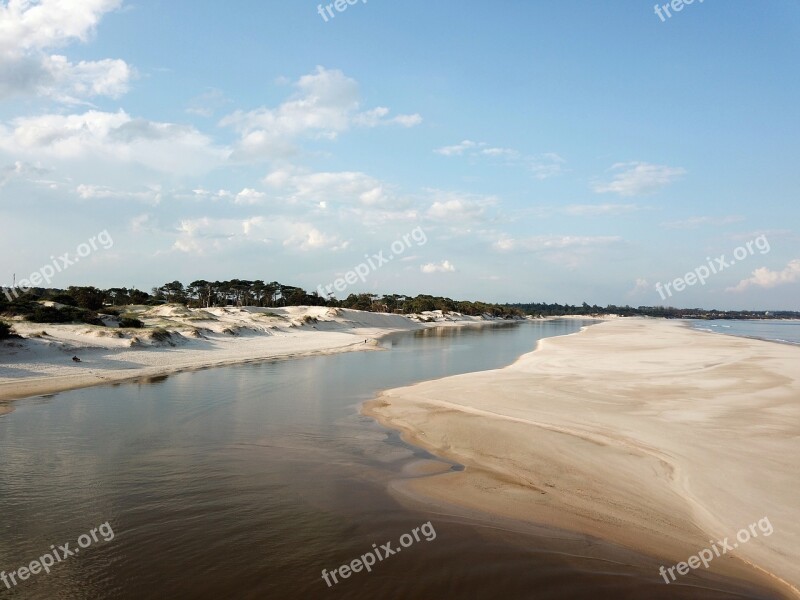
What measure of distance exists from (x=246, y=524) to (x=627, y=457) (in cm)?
889

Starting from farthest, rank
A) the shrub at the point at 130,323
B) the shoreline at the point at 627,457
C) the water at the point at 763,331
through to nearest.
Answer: the water at the point at 763,331 → the shrub at the point at 130,323 → the shoreline at the point at 627,457

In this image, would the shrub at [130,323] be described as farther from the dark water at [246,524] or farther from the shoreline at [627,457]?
the shoreline at [627,457]

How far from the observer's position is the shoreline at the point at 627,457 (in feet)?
26.3

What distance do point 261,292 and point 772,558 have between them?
11526 centimetres

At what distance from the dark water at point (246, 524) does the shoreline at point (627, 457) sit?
0.79m

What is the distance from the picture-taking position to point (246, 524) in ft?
26.8

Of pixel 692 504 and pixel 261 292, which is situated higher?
pixel 261 292

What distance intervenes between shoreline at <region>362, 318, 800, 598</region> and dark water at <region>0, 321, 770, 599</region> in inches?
31.1

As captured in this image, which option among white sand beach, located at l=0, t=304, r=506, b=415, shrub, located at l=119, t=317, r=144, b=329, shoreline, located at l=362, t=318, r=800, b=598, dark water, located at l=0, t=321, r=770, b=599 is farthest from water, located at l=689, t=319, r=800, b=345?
shrub, located at l=119, t=317, r=144, b=329

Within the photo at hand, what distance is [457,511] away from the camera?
8891mm

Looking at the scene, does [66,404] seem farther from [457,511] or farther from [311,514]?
[457,511]

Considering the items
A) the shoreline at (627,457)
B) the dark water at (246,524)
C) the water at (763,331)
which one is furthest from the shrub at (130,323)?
the water at (763,331)

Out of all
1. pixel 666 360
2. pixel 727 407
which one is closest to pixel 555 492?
pixel 727 407

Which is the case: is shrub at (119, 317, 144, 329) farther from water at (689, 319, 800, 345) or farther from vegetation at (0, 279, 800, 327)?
water at (689, 319, 800, 345)
